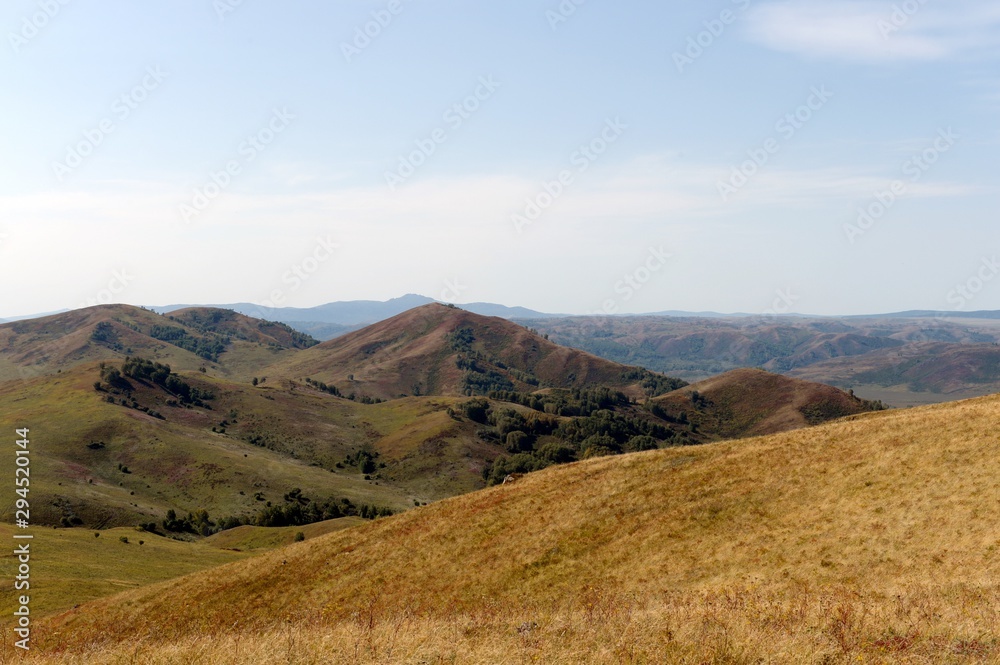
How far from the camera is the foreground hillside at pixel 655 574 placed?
615 inches

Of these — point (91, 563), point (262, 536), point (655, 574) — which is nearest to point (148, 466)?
point (262, 536)

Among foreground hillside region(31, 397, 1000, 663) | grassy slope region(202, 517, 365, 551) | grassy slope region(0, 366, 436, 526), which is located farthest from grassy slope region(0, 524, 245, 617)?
grassy slope region(0, 366, 436, 526)

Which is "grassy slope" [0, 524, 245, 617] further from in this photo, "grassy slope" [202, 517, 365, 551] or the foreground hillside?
"grassy slope" [202, 517, 365, 551]

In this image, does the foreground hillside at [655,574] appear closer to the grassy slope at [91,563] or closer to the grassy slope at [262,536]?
the grassy slope at [91,563]

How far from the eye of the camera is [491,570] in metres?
33.9

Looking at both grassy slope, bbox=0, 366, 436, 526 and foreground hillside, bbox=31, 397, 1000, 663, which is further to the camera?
grassy slope, bbox=0, 366, 436, 526

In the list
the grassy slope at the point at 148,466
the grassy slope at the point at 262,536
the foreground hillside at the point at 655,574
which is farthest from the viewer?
the grassy slope at the point at 148,466

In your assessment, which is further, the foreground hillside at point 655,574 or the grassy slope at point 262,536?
the grassy slope at point 262,536

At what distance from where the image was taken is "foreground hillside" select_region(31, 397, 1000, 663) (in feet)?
51.2

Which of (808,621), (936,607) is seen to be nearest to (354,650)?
(808,621)

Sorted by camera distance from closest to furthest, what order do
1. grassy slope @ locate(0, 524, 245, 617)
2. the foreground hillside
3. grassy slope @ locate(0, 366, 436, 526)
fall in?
1. the foreground hillside
2. grassy slope @ locate(0, 524, 245, 617)
3. grassy slope @ locate(0, 366, 436, 526)

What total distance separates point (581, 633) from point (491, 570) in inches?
702

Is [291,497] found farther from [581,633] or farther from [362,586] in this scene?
[581,633]

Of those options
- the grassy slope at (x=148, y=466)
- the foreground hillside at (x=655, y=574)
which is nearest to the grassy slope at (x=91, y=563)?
the foreground hillside at (x=655, y=574)
